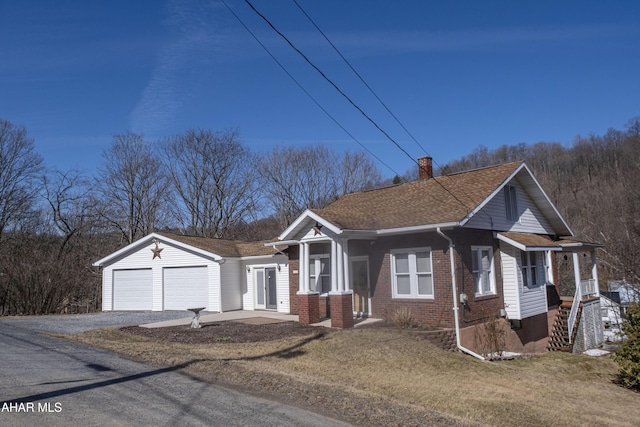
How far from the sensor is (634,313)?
1243 centimetres

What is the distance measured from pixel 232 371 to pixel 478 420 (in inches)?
186

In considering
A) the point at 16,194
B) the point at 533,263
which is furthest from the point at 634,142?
the point at 16,194

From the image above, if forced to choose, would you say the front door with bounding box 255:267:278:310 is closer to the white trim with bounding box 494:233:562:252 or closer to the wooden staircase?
the white trim with bounding box 494:233:562:252

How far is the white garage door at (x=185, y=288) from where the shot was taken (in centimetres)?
2278

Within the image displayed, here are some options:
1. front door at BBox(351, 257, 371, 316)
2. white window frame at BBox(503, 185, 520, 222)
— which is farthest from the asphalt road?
white window frame at BBox(503, 185, 520, 222)

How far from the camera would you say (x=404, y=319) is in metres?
14.6

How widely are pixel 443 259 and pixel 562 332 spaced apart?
25.0 feet

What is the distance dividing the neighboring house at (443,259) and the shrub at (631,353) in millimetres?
3979

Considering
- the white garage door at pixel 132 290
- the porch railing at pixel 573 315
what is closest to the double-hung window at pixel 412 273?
the porch railing at pixel 573 315

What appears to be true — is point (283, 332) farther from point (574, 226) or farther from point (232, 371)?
point (574, 226)

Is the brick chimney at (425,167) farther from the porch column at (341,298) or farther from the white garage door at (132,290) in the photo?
the white garage door at (132,290)

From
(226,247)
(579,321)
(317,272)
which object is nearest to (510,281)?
(579,321)

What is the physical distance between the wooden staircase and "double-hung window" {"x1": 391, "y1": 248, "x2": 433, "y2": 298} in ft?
23.0

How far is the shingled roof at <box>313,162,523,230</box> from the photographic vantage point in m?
15.4
